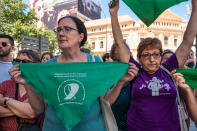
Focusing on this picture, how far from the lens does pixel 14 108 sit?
6.35 feet

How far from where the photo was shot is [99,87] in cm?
181

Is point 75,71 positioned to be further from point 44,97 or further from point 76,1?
point 76,1

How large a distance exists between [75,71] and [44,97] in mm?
361

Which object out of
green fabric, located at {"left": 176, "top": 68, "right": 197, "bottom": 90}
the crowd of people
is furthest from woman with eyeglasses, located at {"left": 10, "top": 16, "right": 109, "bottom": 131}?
green fabric, located at {"left": 176, "top": 68, "right": 197, "bottom": 90}

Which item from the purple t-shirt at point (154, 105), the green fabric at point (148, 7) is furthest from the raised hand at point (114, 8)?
the purple t-shirt at point (154, 105)

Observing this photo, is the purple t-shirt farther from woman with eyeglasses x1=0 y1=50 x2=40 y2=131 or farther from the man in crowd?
the man in crowd

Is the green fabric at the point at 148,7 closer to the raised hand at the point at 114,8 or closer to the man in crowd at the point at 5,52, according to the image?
the raised hand at the point at 114,8

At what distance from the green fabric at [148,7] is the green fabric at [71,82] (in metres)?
0.72

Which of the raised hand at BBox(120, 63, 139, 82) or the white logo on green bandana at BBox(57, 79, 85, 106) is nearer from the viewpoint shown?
the white logo on green bandana at BBox(57, 79, 85, 106)

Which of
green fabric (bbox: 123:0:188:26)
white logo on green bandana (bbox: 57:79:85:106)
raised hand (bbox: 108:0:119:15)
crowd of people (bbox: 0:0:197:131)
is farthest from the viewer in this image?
green fabric (bbox: 123:0:188:26)

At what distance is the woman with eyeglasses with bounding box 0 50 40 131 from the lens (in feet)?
6.34

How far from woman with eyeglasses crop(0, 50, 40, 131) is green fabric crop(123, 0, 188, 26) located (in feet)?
4.90

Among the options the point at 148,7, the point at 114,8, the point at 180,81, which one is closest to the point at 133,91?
the point at 180,81

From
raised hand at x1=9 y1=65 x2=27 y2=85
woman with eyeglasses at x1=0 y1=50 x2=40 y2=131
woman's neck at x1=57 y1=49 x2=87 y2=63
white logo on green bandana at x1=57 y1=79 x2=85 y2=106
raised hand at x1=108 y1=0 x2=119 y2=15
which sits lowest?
woman with eyeglasses at x1=0 y1=50 x2=40 y2=131
